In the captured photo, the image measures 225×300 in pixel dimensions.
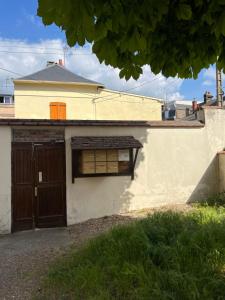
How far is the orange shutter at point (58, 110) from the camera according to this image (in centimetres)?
1978

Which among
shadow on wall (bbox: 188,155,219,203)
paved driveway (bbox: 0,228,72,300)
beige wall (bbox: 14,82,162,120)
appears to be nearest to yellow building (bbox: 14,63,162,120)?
beige wall (bbox: 14,82,162,120)

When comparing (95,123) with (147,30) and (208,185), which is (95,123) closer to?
(208,185)

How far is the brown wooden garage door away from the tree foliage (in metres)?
5.98

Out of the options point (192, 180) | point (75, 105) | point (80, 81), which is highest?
point (80, 81)

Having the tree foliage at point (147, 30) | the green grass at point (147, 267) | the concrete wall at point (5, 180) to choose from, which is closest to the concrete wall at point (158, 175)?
the concrete wall at point (5, 180)

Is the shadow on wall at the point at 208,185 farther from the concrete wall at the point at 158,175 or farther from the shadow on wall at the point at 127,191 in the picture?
the shadow on wall at the point at 127,191

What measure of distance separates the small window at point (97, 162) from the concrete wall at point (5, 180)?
1625 mm

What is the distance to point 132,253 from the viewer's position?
16.1 ft

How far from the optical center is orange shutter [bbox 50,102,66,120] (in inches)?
779

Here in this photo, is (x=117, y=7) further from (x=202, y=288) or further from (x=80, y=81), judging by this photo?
(x=80, y=81)

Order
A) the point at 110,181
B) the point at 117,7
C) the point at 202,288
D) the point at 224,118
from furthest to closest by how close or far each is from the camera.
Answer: the point at 224,118
the point at 110,181
the point at 202,288
the point at 117,7

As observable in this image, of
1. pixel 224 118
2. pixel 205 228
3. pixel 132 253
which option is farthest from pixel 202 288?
pixel 224 118

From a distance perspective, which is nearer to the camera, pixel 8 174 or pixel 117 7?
pixel 117 7

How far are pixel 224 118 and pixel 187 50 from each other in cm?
842
